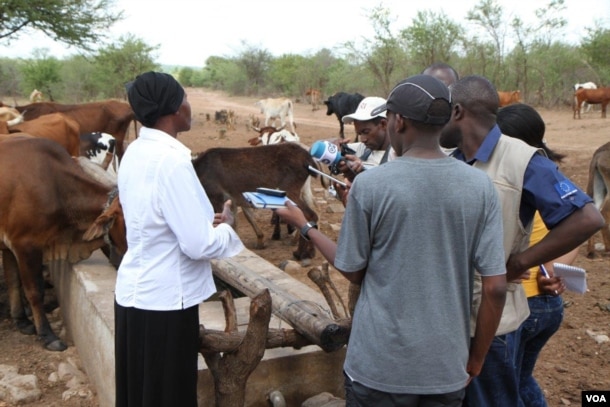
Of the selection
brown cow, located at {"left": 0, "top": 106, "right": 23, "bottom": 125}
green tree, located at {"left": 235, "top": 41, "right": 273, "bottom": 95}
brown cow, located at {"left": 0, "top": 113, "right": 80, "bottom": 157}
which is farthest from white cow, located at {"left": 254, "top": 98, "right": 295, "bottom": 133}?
green tree, located at {"left": 235, "top": 41, "right": 273, "bottom": 95}

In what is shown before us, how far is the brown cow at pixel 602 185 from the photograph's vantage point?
743cm

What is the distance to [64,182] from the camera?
527 centimetres

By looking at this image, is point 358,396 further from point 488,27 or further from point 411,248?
point 488,27

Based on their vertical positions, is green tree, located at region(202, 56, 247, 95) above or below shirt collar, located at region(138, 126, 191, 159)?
below

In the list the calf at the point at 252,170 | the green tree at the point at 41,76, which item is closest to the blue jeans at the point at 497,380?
the calf at the point at 252,170

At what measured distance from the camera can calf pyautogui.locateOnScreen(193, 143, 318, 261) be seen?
805cm

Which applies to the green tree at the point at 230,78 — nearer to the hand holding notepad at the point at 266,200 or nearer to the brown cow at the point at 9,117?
the brown cow at the point at 9,117

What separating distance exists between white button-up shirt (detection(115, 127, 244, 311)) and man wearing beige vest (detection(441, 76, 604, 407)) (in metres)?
1.05

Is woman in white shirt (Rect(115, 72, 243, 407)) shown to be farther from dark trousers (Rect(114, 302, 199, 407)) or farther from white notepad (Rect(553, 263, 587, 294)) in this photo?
white notepad (Rect(553, 263, 587, 294))

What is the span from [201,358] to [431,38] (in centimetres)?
2894

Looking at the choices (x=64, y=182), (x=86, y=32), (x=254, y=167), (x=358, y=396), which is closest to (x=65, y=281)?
(x=64, y=182)

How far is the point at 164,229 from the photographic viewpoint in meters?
2.46

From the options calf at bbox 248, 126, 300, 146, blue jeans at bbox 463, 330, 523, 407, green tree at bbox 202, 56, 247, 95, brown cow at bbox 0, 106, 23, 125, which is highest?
brown cow at bbox 0, 106, 23, 125

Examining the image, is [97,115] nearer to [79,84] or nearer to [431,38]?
[431,38]
